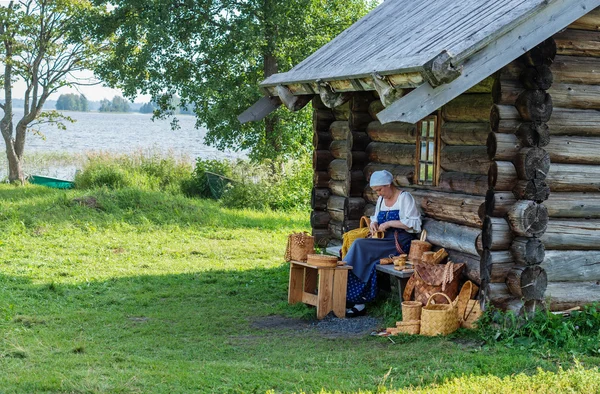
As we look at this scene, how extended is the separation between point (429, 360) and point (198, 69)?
18010 millimetres

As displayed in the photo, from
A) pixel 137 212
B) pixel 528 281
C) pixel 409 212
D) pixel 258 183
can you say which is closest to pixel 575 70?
pixel 528 281

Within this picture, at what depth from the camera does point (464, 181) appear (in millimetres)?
9305

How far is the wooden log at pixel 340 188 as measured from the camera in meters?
12.3

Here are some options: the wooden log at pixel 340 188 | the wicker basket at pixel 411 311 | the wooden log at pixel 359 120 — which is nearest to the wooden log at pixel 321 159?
the wooden log at pixel 340 188

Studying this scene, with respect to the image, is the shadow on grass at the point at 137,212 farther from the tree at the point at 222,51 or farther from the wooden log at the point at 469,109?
the wooden log at the point at 469,109

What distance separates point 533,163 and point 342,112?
5231 millimetres

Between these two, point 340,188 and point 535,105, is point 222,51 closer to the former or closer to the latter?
point 340,188

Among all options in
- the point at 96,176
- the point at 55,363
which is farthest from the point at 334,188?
the point at 96,176

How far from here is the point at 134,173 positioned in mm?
22828

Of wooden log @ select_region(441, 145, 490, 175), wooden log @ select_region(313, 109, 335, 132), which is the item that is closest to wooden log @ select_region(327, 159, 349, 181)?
wooden log @ select_region(313, 109, 335, 132)

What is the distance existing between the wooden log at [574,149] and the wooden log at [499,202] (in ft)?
2.14

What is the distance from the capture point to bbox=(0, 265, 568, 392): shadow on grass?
6.95 meters

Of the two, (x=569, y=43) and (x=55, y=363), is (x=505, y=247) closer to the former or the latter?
(x=569, y=43)

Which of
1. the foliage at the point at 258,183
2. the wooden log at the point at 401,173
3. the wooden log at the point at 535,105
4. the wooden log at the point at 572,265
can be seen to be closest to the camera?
the wooden log at the point at 535,105
